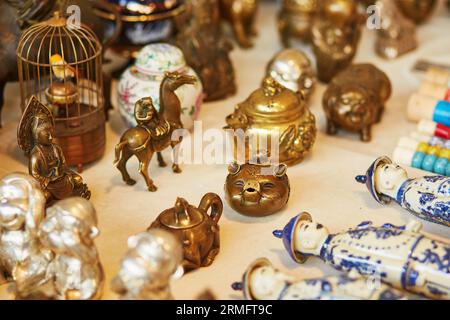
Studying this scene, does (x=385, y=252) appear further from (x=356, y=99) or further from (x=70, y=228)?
(x=356, y=99)

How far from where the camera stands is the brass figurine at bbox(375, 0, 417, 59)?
312cm

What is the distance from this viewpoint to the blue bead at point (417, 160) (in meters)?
2.24

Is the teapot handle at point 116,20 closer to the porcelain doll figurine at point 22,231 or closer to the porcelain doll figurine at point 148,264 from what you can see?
the porcelain doll figurine at point 22,231

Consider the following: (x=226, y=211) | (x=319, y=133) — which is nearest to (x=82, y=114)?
(x=226, y=211)

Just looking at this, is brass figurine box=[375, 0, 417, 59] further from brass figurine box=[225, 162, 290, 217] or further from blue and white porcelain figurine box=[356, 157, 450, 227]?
brass figurine box=[225, 162, 290, 217]

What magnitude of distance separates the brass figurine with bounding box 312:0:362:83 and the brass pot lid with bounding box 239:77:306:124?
24.7 inches

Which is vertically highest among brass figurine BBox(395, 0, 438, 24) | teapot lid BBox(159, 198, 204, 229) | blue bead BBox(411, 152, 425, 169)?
teapot lid BBox(159, 198, 204, 229)

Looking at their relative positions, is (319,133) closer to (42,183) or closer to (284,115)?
(284,115)

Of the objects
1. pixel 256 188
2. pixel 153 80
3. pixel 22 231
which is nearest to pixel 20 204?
pixel 22 231

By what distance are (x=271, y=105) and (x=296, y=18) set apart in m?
1.01

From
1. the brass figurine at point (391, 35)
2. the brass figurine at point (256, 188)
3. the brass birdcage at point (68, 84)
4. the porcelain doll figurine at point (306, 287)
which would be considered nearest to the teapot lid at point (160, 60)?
the brass birdcage at point (68, 84)

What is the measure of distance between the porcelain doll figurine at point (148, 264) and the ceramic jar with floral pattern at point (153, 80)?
0.84 m

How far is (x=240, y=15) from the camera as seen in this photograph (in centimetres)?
316

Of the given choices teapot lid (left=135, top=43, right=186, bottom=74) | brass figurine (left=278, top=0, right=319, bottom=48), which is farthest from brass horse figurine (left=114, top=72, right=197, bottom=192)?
brass figurine (left=278, top=0, right=319, bottom=48)
